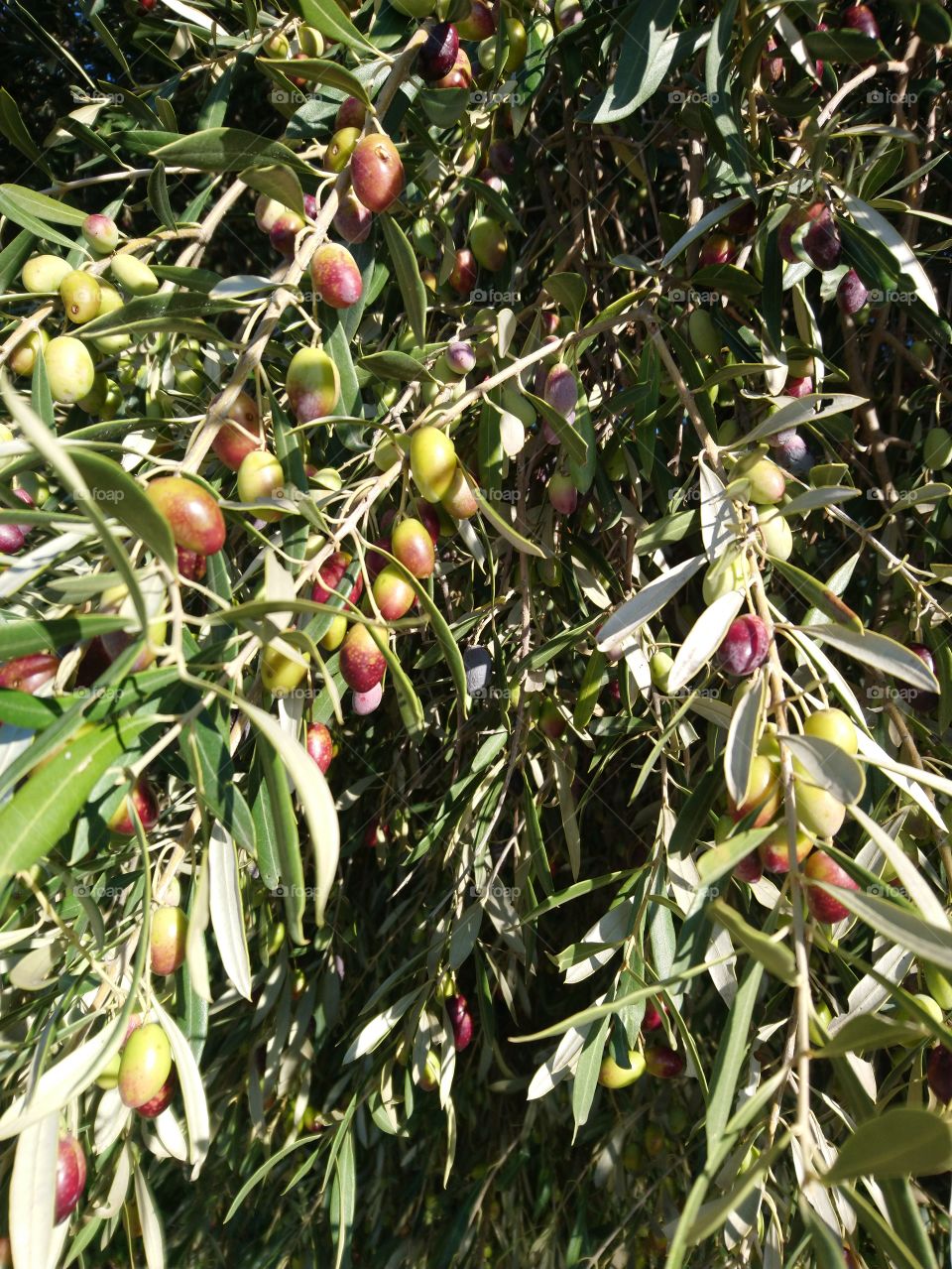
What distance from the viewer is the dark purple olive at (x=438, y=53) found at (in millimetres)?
880

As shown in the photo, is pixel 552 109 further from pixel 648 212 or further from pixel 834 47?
pixel 834 47

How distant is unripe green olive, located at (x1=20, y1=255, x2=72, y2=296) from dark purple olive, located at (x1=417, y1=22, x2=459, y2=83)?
1.34 ft

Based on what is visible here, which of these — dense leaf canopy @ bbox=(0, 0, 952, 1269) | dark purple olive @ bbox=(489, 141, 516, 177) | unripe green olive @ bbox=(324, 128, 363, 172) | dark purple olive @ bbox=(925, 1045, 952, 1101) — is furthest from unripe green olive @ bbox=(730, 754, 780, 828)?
dark purple olive @ bbox=(489, 141, 516, 177)

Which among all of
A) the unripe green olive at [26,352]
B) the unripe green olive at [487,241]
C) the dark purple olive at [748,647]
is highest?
the unripe green olive at [26,352]

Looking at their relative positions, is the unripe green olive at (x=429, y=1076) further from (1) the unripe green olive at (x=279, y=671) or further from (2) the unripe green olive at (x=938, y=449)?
(2) the unripe green olive at (x=938, y=449)

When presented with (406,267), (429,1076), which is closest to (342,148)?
(406,267)

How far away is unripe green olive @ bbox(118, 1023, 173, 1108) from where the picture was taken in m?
0.69

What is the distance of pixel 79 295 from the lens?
0.85m

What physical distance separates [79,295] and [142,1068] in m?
0.69

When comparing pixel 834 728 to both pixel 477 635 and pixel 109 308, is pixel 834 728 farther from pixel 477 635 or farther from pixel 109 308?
pixel 109 308

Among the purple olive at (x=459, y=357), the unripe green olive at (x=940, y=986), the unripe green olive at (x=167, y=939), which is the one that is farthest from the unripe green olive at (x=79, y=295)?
the unripe green olive at (x=940, y=986)

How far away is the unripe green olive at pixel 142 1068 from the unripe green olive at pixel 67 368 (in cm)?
58

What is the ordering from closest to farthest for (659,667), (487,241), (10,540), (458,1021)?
(10,540), (659,667), (487,241), (458,1021)

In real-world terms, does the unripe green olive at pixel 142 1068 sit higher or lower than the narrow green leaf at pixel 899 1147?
lower
